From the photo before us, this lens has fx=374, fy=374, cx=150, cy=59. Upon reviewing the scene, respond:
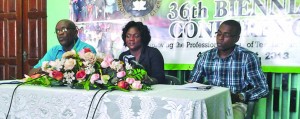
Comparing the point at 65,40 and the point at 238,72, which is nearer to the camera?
the point at 238,72

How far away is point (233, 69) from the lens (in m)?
3.13

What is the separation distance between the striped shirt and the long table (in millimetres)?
818

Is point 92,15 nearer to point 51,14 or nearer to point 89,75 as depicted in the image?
point 51,14

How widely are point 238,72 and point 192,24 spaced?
92cm

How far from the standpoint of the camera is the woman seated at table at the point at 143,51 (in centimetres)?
317

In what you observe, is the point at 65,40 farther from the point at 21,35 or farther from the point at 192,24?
the point at 21,35

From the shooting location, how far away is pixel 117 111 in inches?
78.1

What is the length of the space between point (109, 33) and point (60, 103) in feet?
7.27

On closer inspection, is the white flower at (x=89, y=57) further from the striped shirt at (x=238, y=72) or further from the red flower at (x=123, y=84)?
the striped shirt at (x=238, y=72)

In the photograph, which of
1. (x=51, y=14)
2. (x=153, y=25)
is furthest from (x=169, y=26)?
(x=51, y=14)

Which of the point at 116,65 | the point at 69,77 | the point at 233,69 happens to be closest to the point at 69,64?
the point at 69,77

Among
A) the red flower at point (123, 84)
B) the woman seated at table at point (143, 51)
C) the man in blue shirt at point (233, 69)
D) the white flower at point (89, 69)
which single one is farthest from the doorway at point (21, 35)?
the red flower at point (123, 84)

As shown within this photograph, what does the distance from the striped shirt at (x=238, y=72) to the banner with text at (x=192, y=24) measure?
1.52 feet

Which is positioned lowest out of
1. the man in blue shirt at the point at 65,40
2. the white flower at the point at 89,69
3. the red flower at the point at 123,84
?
the red flower at the point at 123,84
